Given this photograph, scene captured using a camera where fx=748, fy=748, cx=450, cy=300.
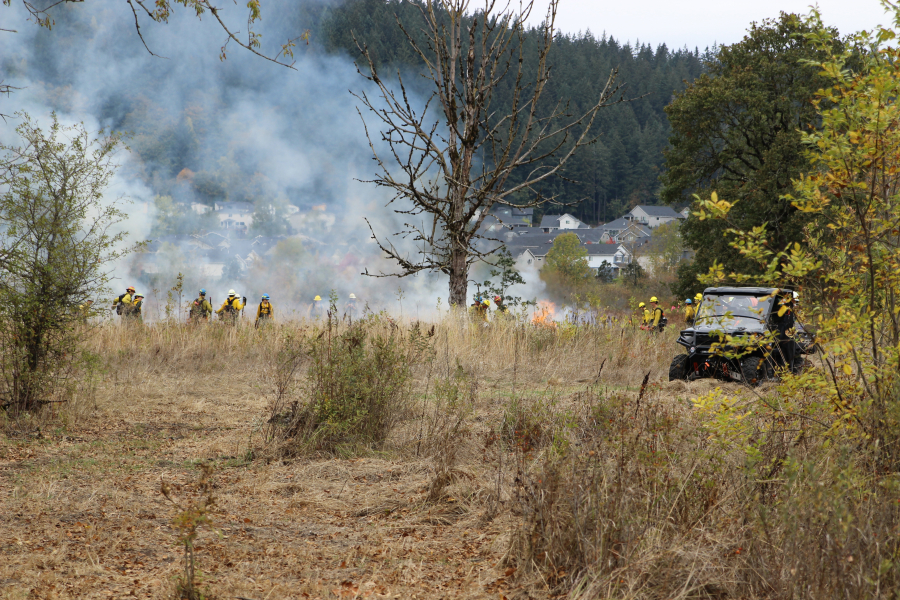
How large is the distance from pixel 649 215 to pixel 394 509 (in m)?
112

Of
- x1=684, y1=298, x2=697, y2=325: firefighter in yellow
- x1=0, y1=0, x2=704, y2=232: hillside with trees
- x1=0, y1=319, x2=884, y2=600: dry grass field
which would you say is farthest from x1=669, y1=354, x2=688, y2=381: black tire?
x1=0, y1=0, x2=704, y2=232: hillside with trees

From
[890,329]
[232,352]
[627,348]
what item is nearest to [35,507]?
[890,329]

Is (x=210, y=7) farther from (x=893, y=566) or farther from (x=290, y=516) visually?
(x=893, y=566)

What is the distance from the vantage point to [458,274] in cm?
1241

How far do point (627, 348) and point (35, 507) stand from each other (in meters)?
9.43

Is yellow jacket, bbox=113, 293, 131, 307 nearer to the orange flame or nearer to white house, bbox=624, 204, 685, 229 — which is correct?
the orange flame

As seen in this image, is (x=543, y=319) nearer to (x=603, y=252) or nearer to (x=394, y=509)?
(x=394, y=509)

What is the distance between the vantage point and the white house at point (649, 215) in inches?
4112

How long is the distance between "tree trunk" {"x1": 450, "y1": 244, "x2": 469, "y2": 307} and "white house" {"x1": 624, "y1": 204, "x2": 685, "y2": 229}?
92.3 metres

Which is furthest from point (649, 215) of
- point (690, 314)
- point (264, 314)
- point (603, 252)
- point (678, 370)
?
point (678, 370)

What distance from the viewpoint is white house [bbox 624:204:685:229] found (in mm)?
104438

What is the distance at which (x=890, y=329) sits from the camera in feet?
13.6

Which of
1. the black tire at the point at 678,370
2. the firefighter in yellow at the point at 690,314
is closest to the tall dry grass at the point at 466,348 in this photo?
the black tire at the point at 678,370

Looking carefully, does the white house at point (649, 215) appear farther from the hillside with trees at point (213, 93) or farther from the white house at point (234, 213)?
the white house at point (234, 213)
